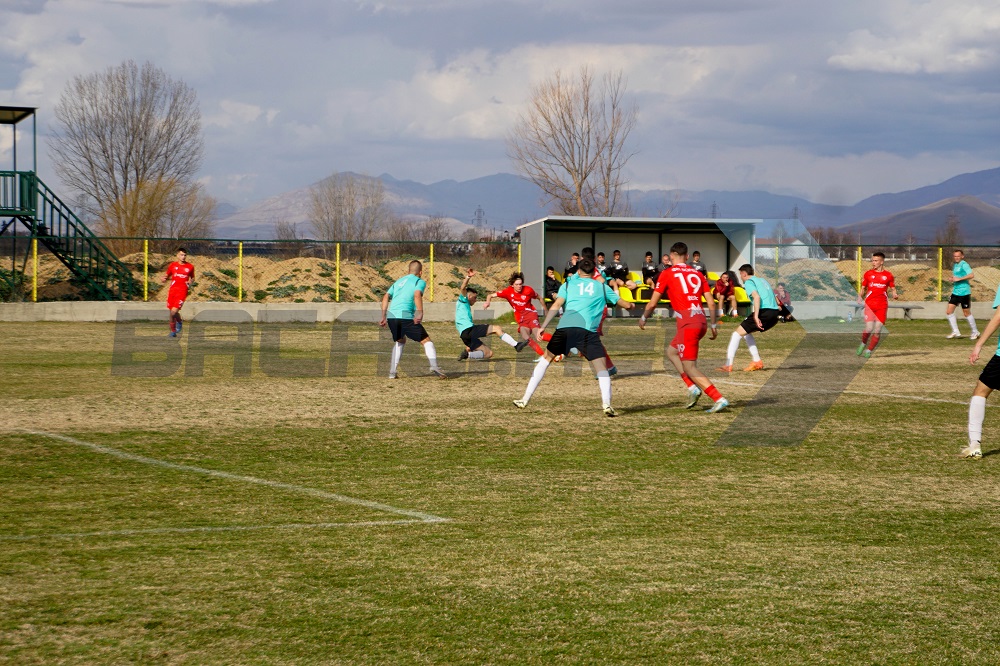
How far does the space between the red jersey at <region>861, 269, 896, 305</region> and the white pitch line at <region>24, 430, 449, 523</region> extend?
1554cm

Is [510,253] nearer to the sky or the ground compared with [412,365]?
nearer to the sky

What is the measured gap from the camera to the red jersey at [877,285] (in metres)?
20.7

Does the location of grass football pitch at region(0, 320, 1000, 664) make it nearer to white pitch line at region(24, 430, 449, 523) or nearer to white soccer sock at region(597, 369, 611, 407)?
white pitch line at region(24, 430, 449, 523)

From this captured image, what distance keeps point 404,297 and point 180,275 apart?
1084cm

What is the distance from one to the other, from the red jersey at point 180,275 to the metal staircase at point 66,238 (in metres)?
10.7

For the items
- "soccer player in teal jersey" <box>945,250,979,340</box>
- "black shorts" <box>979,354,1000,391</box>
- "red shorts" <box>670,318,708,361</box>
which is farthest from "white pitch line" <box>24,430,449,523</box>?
"soccer player in teal jersey" <box>945,250,979,340</box>

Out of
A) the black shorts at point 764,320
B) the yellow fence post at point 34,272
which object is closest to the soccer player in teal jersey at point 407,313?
the black shorts at point 764,320

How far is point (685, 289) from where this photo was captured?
42.2ft

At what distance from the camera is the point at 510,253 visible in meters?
40.2

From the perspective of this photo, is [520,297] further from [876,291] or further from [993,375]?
[993,375]

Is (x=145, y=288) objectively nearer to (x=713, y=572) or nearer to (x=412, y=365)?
(x=412, y=365)

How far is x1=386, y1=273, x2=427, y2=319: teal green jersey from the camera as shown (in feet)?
53.5

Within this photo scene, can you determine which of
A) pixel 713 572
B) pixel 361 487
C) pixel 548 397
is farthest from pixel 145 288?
pixel 713 572

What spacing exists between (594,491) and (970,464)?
3.82m
